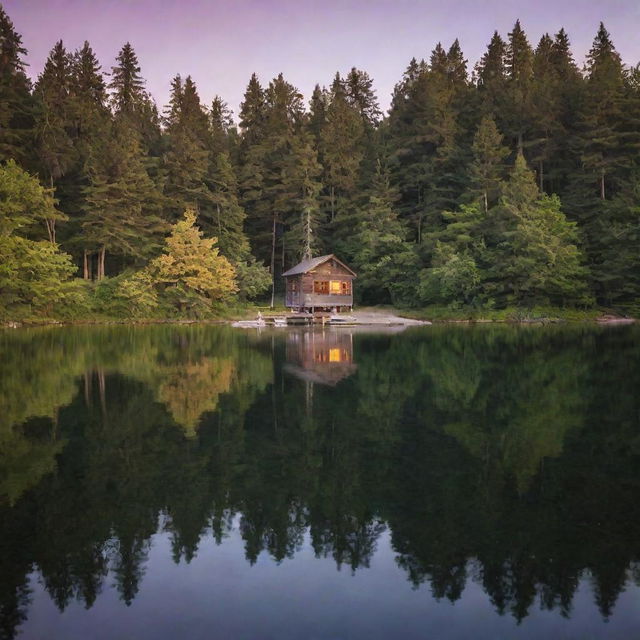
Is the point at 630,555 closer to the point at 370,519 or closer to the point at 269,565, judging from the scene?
the point at 370,519

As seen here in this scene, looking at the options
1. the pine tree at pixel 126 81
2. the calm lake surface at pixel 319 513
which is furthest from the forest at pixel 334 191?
the calm lake surface at pixel 319 513

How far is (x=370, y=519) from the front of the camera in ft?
19.3

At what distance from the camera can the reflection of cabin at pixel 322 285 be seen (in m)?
46.7

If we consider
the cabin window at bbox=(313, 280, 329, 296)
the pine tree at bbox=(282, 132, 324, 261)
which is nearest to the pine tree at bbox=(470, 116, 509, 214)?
the cabin window at bbox=(313, 280, 329, 296)

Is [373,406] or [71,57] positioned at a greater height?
[71,57]

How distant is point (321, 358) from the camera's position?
804 inches

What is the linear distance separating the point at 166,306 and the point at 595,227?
35.4m

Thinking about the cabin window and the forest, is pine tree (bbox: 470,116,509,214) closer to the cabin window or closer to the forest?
the forest

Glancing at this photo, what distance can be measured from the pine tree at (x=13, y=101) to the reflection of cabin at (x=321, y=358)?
28.8 metres

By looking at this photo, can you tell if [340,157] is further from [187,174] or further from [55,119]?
[55,119]

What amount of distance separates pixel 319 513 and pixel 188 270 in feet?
129

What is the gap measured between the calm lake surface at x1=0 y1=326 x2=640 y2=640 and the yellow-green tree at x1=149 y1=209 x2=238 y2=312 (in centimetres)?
3080

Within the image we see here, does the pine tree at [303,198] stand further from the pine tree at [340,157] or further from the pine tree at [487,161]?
the pine tree at [487,161]

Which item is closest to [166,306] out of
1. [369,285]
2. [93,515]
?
[369,285]
